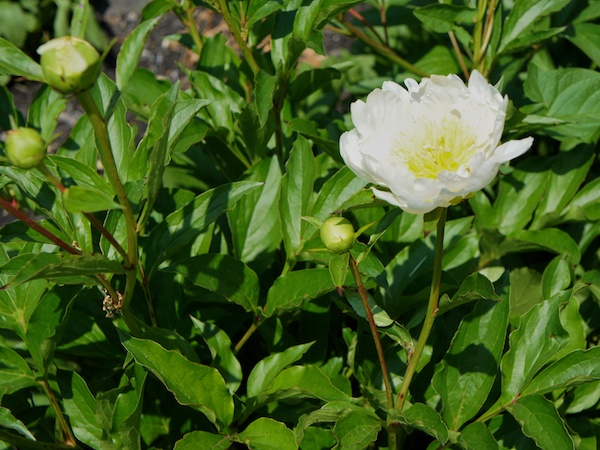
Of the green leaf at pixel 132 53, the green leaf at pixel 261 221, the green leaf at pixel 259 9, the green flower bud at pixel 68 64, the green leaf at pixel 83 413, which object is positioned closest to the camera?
the green flower bud at pixel 68 64

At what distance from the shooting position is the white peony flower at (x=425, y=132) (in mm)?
1057

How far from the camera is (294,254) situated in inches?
57.0

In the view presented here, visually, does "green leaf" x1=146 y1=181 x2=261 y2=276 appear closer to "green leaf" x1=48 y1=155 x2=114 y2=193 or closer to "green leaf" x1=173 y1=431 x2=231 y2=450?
"green leaf" x1=48 y1=155 x2=114 y2=193

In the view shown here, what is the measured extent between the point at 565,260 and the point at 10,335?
112cm

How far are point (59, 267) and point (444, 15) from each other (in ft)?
3.44

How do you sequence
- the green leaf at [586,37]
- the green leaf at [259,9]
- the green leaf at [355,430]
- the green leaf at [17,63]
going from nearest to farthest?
the green leaf at [17,63]
the green leaf at [355,430]
the green leaf at [259,9]
the green leaf at [586,37]

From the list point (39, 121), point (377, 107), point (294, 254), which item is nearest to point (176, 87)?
point (377, 107)

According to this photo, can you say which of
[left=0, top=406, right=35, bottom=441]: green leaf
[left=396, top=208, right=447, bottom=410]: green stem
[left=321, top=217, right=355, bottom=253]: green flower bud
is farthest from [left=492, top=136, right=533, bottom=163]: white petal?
[left=0, top=406, right=35, bottom=441]: green leaf

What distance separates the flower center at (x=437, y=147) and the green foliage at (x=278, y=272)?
0.32 ft

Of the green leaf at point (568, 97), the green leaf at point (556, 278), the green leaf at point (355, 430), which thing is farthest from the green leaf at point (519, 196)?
the green leaf at point (355, 430)

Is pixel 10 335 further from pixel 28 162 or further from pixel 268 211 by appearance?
pixel 28 162

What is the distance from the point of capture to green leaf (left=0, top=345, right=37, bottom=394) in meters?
1.36

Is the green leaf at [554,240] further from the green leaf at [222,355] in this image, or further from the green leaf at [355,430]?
the green leaf at [222,355]

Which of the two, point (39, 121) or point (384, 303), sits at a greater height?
point (39, 121)
